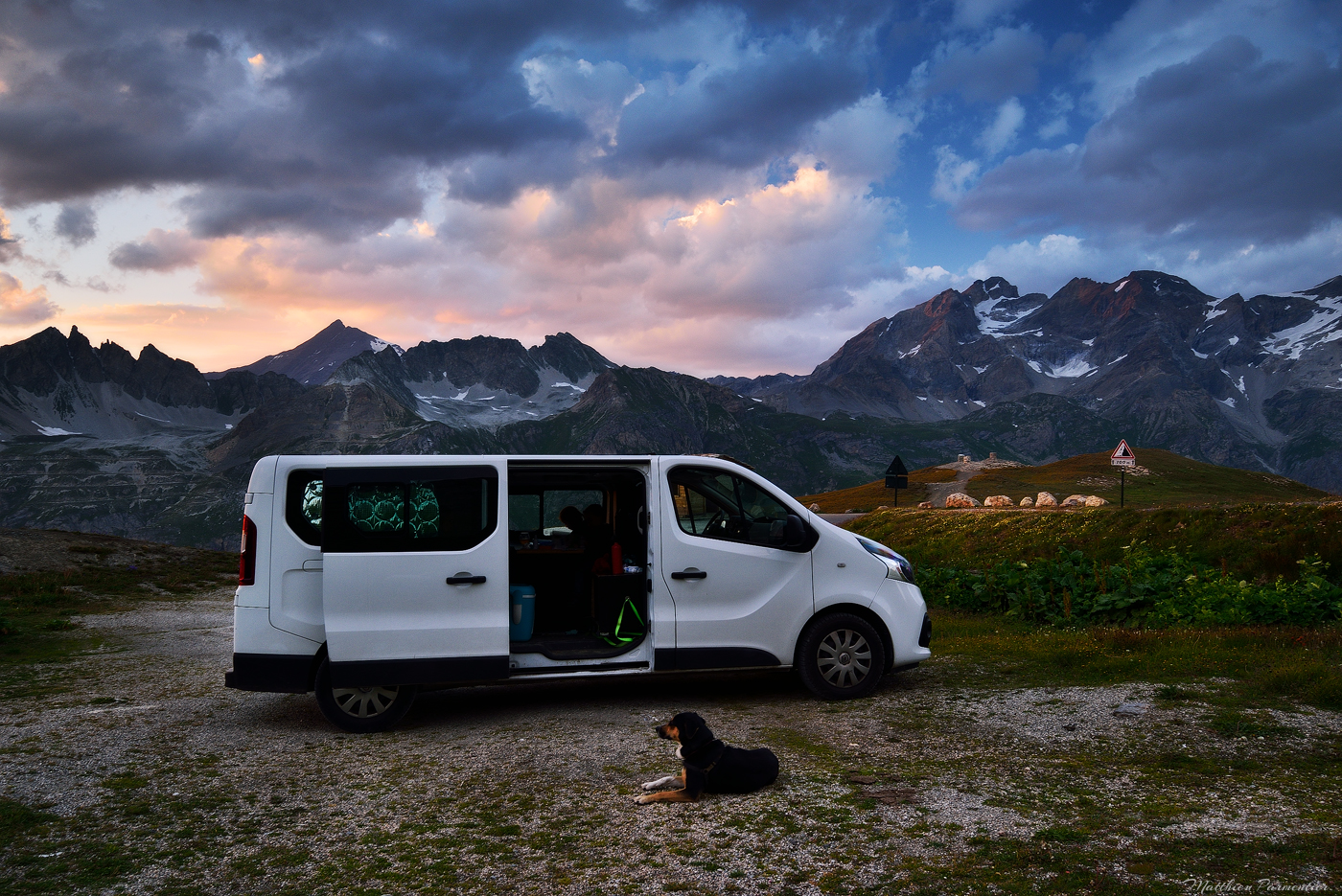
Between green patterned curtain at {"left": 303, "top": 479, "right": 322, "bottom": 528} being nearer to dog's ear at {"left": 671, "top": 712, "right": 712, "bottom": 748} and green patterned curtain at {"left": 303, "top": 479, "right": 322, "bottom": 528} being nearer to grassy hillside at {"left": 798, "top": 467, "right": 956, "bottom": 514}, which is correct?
dog's ear at {"left": 671, "top": 712, "right": 712, "bottom": 748}

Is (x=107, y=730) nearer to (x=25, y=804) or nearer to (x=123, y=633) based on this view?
(x=25, y=804)

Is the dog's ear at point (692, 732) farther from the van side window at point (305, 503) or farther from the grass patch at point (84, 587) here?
the grass patch at point (84, 587)

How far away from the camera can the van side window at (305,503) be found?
8.30 metres

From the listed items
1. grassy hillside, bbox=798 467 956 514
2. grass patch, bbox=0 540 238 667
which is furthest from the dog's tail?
grassy hillside, bbox=798 467 956 514

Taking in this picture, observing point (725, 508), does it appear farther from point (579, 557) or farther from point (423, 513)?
point (423, 513)

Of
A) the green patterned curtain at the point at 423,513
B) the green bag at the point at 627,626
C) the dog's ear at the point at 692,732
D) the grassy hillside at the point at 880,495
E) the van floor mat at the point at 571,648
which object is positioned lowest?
the dog's ear at the point at 692,732

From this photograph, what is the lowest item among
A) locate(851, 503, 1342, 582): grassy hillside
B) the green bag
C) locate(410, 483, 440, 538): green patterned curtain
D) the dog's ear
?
the dog's ear

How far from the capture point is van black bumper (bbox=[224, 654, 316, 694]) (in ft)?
26.9

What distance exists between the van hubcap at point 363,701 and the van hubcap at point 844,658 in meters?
4.71

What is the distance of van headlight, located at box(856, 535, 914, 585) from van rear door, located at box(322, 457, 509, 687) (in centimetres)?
420

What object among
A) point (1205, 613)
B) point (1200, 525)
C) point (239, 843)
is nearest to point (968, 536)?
point (1200, 525)

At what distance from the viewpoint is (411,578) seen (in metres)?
8.20

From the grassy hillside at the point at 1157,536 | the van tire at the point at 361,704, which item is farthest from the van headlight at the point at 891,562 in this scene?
the grassy hillside at the point at 1157,536

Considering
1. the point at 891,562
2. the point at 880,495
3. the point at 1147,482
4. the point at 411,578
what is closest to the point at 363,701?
the point at 411,578
